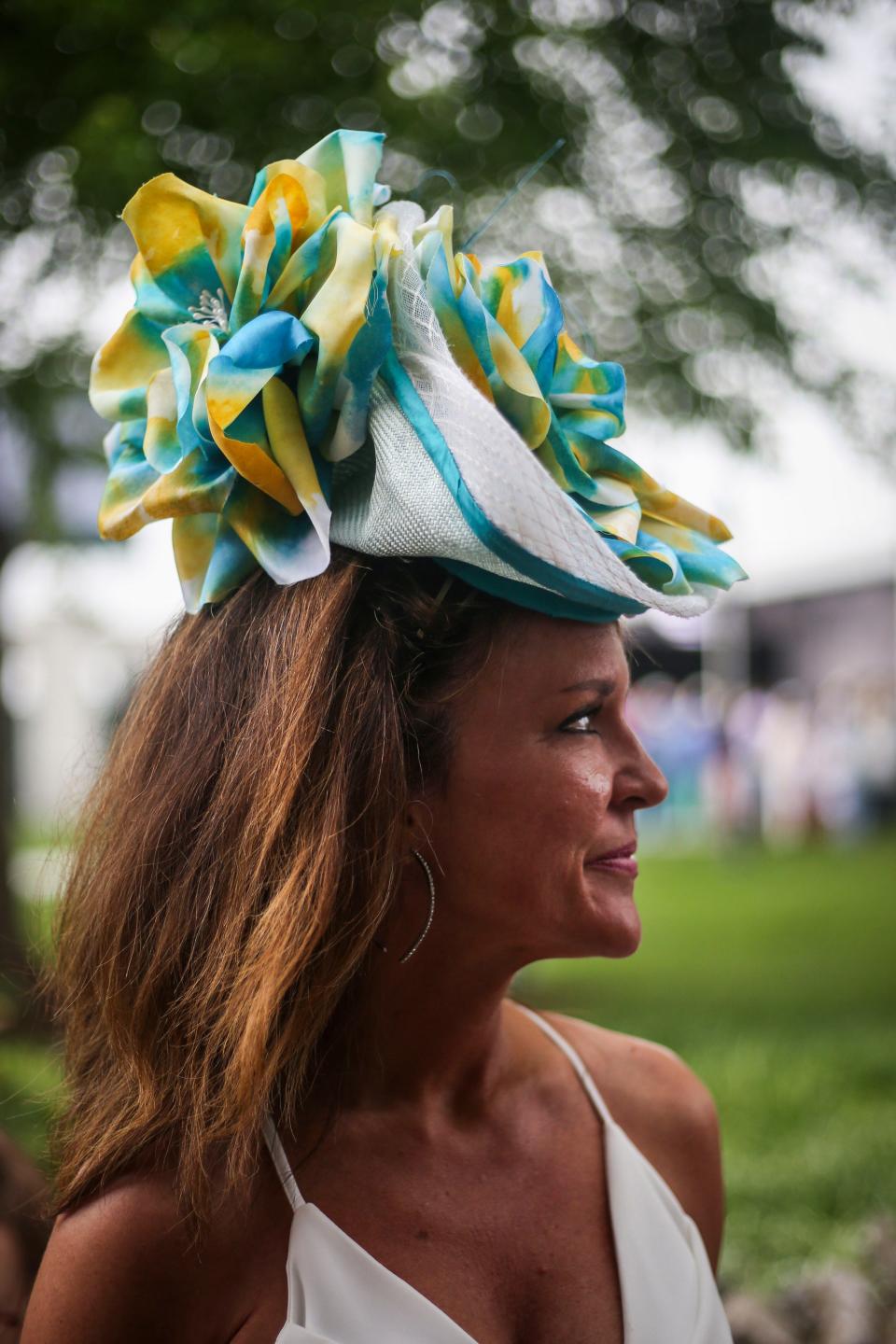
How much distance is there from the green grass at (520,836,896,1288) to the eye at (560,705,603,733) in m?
2.58

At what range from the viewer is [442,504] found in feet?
4.74

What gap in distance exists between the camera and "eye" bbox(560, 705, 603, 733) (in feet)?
5.24

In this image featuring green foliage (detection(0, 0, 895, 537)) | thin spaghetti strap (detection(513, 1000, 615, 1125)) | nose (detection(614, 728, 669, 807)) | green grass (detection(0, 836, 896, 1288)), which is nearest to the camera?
nose (detection(614, 728, 669, 807))

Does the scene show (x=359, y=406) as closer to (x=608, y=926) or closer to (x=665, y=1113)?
(x=608, y=926)

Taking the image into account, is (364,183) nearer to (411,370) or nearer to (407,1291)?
(411,370)

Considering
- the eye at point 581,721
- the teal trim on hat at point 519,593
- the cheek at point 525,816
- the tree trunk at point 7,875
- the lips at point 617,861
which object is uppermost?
the teal trim on hat at point 519,593

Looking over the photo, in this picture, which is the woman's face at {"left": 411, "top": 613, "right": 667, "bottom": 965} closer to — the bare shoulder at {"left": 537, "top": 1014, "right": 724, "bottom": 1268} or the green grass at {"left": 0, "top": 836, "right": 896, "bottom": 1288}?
the bare shoulder at {"left": 537, "top": 1014, "right": 724, "bottom": 1268}

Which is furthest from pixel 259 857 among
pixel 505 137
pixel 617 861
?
pixel 505 137

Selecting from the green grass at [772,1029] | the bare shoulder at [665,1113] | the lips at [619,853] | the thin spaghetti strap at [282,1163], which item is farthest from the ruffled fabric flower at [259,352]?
the bare shoulder at [665,1113]

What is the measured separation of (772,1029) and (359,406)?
579 cm

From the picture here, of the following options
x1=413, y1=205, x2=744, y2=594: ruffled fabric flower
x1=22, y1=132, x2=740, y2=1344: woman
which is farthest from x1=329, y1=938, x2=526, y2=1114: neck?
x1=413, y1=205, x2=744, y2=594: ruffled fabric flower

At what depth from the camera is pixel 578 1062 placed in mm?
1909

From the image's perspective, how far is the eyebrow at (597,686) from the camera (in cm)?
158

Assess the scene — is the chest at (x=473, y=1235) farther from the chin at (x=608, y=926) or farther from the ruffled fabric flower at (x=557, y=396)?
the ruffled fabric flower at (x=557, y=396)
